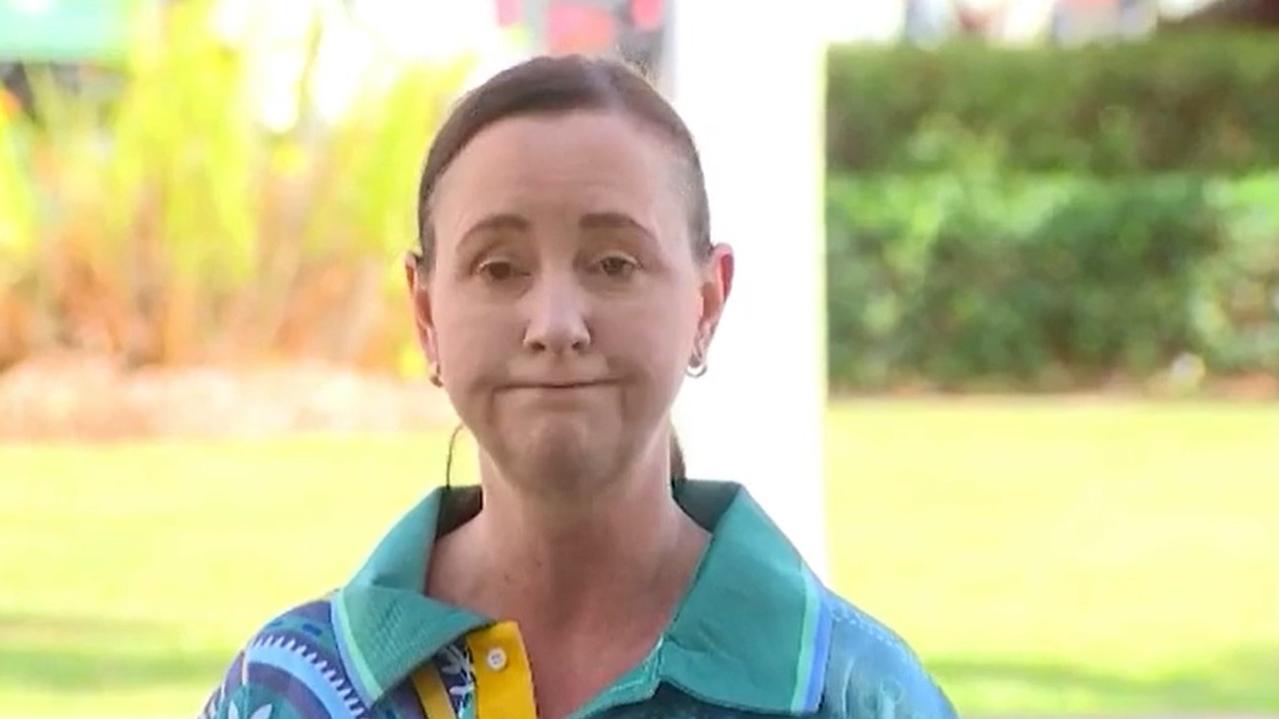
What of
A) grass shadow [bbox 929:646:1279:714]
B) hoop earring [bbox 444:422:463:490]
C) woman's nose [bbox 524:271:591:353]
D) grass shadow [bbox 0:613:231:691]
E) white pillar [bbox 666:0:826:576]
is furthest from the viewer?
grass shadow [bbox 929:646:1279:714]

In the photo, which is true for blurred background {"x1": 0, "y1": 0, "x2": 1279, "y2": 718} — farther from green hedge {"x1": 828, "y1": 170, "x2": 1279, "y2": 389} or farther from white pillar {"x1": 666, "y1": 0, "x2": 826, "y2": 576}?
white pillar {"x1": 666, "y1": 0, "x2": 826, "y2": 576}

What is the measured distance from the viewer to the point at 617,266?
4.50ft

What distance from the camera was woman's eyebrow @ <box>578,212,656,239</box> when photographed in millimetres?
1368

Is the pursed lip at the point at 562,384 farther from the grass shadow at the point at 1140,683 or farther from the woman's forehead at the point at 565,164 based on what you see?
the grass shadow at the point at 1140,683

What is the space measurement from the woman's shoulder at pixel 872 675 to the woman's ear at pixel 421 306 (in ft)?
0.96

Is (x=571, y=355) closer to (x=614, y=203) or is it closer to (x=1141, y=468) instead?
(x=614, y=203)

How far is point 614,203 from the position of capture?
1.37 meters

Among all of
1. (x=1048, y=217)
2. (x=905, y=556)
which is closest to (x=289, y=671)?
(x=905, y=556)

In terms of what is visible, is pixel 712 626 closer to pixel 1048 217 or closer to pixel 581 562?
pixel 581 562

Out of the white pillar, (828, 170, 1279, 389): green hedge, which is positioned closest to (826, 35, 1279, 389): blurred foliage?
(828, 170, 1279, 389): green hedge

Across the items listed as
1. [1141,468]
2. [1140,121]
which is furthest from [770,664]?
[1140,121]

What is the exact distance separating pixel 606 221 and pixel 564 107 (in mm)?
80

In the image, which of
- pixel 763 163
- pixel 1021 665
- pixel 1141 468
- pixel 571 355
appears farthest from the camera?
pixel 1141 468

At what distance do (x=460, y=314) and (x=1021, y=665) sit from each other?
5436 millimetres
